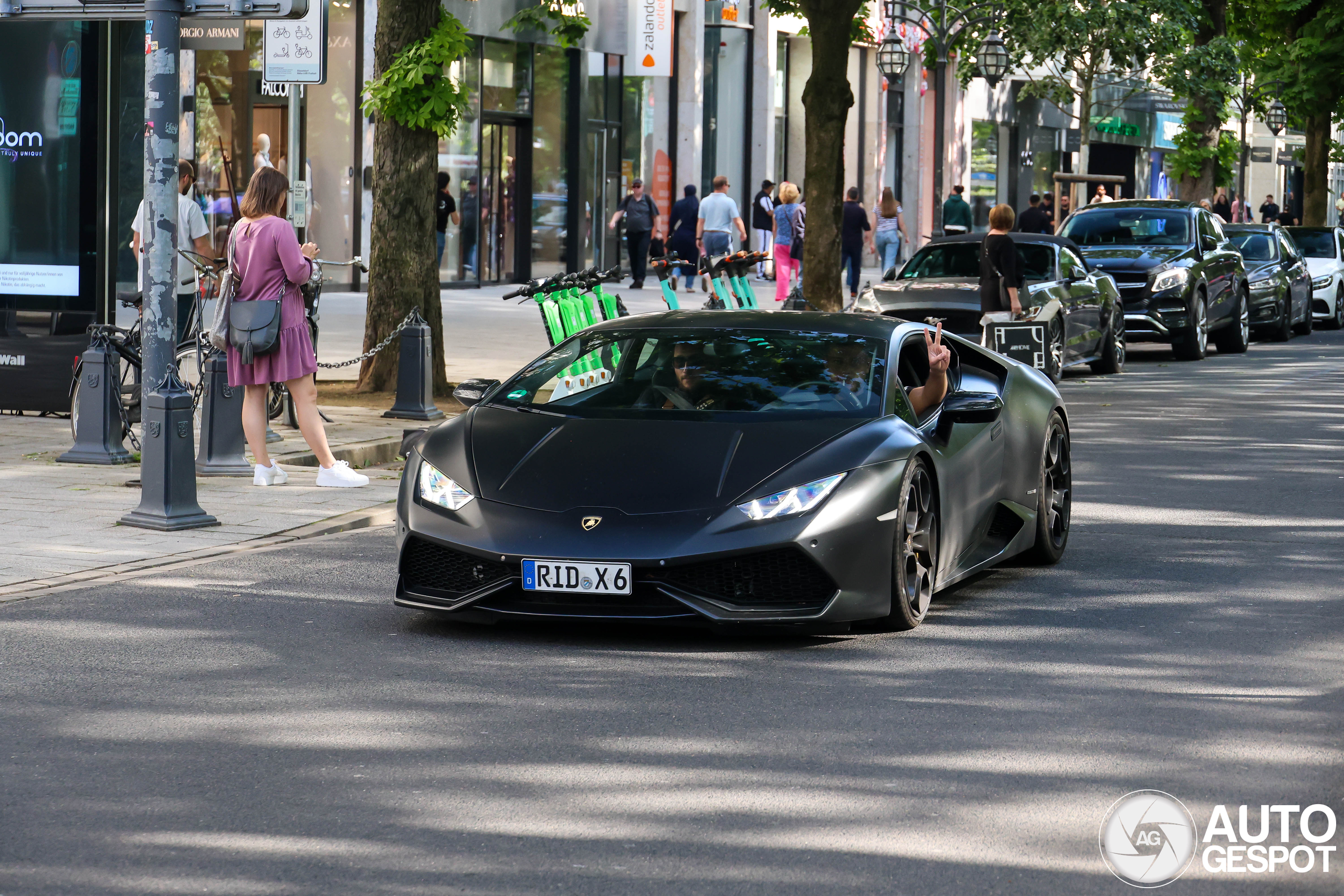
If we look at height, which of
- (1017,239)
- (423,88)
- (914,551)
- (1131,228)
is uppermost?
(423,88)

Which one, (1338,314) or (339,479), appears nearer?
(339,479)

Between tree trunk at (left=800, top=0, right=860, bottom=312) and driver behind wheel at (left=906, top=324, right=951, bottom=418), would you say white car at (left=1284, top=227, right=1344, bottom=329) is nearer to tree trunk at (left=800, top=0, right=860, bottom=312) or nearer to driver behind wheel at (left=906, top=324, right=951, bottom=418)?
tree trunk at (left=800, top=0, right=860, bottom=312)

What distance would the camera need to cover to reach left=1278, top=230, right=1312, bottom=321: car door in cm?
2848

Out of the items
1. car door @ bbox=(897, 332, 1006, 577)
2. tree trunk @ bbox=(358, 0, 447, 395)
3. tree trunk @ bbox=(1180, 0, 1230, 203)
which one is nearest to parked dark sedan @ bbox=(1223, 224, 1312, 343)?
tree trunk @ bbox=(1180, 0, 1230, 203)

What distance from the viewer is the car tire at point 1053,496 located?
9195 millimetres

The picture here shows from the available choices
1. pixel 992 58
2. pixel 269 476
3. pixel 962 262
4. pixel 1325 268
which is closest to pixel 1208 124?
pixel 1325 268

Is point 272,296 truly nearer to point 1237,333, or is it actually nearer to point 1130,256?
point 1130,256

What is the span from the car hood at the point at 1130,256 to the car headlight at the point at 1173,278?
0.15 meters

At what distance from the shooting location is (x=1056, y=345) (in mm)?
20172

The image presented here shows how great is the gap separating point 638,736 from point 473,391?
2731mm

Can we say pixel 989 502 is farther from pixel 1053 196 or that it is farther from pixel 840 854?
pixel 1053 196

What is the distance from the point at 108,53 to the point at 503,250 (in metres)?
19.9

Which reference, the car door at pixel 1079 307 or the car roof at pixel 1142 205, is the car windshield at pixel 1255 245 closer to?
the car roof at pixel 1142 205

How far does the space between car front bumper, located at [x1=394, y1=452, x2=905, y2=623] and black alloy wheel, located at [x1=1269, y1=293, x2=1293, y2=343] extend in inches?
863
